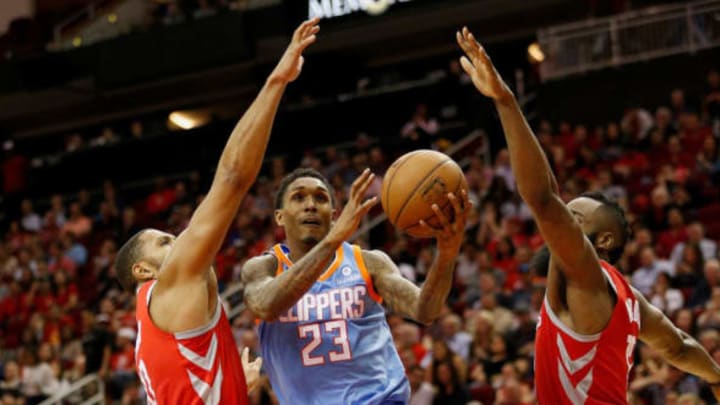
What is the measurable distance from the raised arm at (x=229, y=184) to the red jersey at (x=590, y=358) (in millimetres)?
1526

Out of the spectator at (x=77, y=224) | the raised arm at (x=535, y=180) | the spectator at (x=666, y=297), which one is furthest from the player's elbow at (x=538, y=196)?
the spectator at (x=77, y=224)

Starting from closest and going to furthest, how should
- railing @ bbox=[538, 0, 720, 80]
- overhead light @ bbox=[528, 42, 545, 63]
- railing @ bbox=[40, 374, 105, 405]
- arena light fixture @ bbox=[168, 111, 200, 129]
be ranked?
railing @ bbox=[40, 374, 105, 405]
railing @ bbox=[538, 0, 720, 80]
overhead light @ bbox=[528, 42, 545, 63]
arena light fixture @ bbox=[168, 111, 200, 129]

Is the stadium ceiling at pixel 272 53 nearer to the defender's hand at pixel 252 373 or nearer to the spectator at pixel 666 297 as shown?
the spectator at pixel 666 297

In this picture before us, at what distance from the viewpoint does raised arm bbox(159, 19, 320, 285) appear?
16.1 feet

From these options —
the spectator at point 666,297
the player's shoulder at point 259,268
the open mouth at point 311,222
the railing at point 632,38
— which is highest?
the railing at point 632,38

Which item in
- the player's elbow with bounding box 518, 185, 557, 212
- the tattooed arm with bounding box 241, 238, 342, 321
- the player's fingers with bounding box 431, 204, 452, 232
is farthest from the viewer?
the tattooed arm with bounding box 241, 238, 342, 321

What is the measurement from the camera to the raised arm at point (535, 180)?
15.2 feet

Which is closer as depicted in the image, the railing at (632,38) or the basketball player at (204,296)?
the basketball player at (204,296)

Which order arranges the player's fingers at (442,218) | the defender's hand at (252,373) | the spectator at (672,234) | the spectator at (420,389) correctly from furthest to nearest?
the spectator at (672,234)
the spectator at (420,389)
the defender's hand at (252,373)
the player's fingers at (442,218)

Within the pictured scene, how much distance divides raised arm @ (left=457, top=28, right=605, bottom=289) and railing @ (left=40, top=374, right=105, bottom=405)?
9650mm

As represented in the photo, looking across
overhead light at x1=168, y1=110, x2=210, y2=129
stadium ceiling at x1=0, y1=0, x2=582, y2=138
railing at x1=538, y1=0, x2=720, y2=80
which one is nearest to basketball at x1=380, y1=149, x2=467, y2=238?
stadium ceiling at x1=0, y1=0, x2=582, y2=138

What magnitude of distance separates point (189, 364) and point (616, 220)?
2123mm

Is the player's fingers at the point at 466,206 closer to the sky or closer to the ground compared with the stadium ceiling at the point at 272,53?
closer to the ground

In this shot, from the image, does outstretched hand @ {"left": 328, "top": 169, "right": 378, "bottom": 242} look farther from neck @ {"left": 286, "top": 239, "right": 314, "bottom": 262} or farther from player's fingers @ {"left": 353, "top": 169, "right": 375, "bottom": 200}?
neck @ {"left": 286, "top": 239, "right": 314, "bottom": 262}
